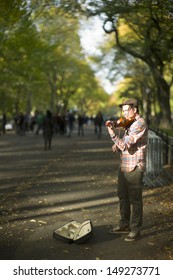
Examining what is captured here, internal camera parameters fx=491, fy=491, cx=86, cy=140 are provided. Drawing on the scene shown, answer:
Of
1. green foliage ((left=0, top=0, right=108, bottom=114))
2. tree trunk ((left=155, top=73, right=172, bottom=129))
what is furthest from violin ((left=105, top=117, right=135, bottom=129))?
tree trunk ((left=155, top=73, right=172, bottom=129))

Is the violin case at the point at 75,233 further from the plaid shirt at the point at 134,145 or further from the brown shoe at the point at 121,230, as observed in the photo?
the plaid shirt at the point at 134,145

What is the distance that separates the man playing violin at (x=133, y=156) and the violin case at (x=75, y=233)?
536 mm

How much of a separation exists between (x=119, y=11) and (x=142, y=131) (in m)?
9.81

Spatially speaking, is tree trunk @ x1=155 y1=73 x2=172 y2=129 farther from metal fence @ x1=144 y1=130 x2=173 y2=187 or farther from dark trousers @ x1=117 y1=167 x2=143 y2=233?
dark trousers @ x1=117 y1=167 x2=143 y2=233

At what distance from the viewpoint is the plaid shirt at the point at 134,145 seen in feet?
19.7

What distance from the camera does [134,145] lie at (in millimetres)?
6105

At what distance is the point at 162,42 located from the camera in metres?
21.8

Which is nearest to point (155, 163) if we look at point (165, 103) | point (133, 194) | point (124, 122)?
point (133, 194)

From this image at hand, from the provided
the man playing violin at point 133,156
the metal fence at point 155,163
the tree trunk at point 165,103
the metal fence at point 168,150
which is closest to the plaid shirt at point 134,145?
the man playing violin at point 133,156

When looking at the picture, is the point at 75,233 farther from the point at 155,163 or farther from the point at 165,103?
the point at 165,103

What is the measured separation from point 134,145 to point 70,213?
2.45 m

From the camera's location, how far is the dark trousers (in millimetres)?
6211
